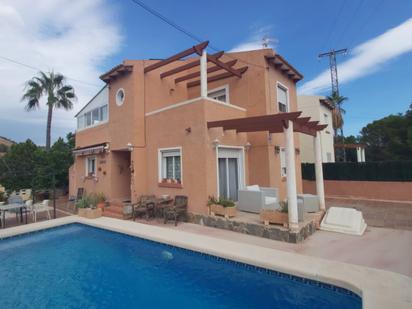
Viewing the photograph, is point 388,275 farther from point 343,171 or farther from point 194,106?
point 343,171

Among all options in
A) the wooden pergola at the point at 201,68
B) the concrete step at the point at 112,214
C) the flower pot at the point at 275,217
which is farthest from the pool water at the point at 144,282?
the wooden pergola at the point at 201,68

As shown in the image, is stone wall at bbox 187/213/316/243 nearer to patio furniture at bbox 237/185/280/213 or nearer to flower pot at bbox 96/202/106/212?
patio furniture at bbox 237/185/280/213

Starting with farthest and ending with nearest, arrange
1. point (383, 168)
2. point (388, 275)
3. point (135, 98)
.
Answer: point (383, 168), point (135, 98), point (388, 275)

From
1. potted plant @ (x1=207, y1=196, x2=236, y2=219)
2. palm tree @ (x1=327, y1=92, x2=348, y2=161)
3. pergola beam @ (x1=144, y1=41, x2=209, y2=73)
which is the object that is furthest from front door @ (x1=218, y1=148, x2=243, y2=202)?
palm tree @ (x1=327, y1=92, x2=348, y2=161)

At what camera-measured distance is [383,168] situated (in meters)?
22.5

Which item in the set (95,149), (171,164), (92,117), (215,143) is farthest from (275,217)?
(92,117)

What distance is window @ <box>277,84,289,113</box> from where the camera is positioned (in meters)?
19.1

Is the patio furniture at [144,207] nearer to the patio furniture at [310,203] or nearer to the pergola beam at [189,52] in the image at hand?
the patio furniture at [310,203]

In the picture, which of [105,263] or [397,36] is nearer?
[105,263]

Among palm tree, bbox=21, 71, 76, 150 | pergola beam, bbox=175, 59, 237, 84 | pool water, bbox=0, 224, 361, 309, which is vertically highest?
palm tree, bbox=21, 71, 76, 150

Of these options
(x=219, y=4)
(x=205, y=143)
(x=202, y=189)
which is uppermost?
(x=219, y=4)

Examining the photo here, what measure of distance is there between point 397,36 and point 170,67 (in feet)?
60.1

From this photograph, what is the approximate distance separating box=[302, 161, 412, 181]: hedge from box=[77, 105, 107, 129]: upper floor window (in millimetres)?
23292

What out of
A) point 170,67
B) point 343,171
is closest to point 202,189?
point 170,67
